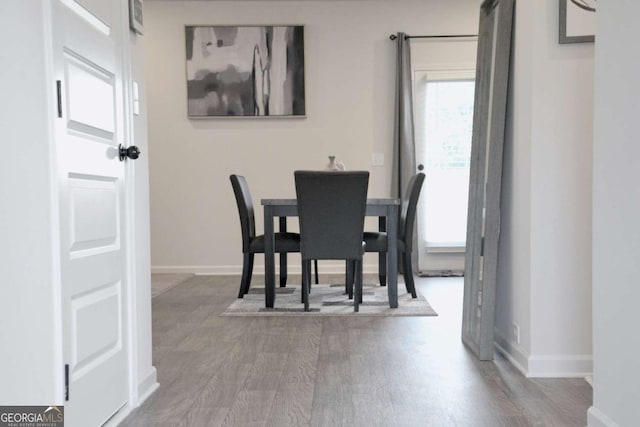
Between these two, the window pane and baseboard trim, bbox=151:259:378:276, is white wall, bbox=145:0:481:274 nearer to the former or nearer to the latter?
baseboard trim, bbox=151:259:378:276

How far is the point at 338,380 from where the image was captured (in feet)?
7.80

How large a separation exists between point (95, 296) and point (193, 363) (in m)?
0.98

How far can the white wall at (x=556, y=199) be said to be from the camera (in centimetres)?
236

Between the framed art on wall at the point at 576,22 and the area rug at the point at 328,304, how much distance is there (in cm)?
200

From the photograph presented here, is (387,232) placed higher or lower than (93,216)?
lower

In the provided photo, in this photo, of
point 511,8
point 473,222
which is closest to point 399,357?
point 473,222

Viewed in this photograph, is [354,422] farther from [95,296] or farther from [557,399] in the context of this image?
[95,296]

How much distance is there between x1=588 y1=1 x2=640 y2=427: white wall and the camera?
154 cm

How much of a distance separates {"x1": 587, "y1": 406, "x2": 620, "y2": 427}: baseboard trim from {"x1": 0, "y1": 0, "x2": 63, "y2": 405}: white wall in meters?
1.52

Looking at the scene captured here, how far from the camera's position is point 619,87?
5.30ft

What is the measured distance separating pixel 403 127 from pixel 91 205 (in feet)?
14.5

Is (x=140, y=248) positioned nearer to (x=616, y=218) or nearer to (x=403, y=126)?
(x=616, y=218)

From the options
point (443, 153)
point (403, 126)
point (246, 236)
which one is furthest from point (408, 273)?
point (443, 153)

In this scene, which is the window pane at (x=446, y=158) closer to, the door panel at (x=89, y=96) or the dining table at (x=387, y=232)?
the dining table at (x=387, y=232)
